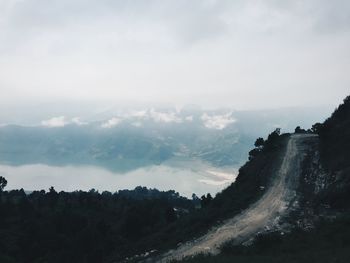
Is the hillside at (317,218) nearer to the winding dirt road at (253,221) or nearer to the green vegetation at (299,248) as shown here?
the green vegetation at (299,248)

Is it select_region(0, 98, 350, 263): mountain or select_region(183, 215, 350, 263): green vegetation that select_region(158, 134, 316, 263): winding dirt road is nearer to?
select_region(0, 98, 350, 263): mountain

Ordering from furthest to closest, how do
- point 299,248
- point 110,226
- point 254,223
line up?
1. point 110,226
2. point 254,223
3. point 299,248

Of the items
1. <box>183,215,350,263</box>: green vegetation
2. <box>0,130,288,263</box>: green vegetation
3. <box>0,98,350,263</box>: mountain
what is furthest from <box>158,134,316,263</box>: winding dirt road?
<box>183,215,350,263</box>: green vegetation

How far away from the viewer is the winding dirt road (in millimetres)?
35500

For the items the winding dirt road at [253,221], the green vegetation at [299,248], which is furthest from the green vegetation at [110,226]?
the green vegetation at [299,248]

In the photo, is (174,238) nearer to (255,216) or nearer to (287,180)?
(255,216)

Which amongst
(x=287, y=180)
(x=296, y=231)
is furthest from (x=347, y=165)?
(x=296, y=231)

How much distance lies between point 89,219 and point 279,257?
79711 millimetres

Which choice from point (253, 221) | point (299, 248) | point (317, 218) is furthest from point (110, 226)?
point (299, 248)

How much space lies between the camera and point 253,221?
41344 mm

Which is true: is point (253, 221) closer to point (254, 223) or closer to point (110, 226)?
point (254, 223)

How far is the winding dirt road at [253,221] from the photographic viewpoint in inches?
1398

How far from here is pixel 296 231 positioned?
34.5 meters

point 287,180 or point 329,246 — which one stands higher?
point 287,180
